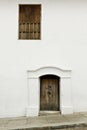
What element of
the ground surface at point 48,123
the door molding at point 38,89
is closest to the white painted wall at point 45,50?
the door molding at point 38,89

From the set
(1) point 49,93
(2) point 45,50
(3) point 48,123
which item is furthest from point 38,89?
(3) point 48,123

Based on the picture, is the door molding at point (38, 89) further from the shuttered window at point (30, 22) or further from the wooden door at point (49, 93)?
the shuttered window at point (30, 22)

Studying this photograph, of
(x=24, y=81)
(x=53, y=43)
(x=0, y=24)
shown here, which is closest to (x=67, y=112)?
(x=24, y=81)

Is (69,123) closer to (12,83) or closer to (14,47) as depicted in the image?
(12,83)

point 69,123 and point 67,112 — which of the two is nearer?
point 69,123

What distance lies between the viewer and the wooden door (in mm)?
10164

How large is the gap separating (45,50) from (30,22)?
4.88ft

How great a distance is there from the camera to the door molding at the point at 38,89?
32.1 ft

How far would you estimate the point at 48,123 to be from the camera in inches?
332

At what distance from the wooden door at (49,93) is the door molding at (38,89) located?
37cm

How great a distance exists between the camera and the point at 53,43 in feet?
33.0

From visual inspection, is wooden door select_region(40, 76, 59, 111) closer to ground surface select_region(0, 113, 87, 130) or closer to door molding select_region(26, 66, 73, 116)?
door molding select_region(26, 66, 73, 116)

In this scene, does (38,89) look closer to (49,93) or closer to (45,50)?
(49,93)

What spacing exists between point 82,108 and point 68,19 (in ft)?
13.0
